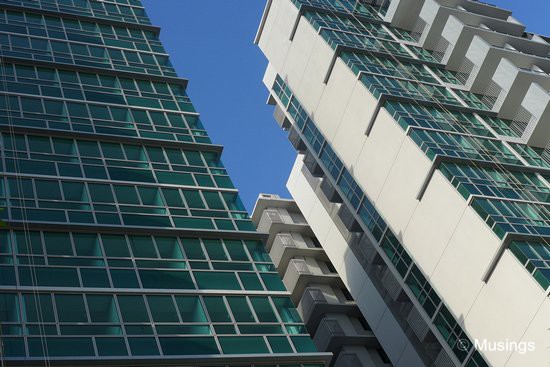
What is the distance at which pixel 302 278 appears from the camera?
53.5m

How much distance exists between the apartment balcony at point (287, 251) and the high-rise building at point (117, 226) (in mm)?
18742

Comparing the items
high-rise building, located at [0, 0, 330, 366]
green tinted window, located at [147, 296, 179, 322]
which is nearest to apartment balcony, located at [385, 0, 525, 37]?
high-rise building, located at [0, 0, 330, 366]

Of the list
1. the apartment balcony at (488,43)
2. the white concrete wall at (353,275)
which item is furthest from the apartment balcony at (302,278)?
the apartment balcony at (488,43)

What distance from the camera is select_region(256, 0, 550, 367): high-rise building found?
35812mm

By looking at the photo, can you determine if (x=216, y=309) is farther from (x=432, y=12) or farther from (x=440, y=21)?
(x=432, y=12)

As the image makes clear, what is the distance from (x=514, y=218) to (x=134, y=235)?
17085 mm

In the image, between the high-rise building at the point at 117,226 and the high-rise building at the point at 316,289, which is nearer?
the high-rise building at the point at 117,226

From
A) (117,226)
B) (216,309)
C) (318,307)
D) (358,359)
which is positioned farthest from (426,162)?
(117,226)

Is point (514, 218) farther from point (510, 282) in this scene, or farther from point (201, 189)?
point (201, 189)

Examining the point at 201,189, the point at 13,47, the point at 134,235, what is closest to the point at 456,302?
the point at 201,189

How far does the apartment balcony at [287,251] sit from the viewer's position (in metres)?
56.1

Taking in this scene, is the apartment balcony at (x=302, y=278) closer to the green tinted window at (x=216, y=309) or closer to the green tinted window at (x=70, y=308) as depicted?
the green tinted window at (x=216, y=309)

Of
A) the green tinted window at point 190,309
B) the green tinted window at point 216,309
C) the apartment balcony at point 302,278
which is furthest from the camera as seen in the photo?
the apartment balcony at point 302,278

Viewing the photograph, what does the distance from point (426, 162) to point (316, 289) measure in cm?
1471
